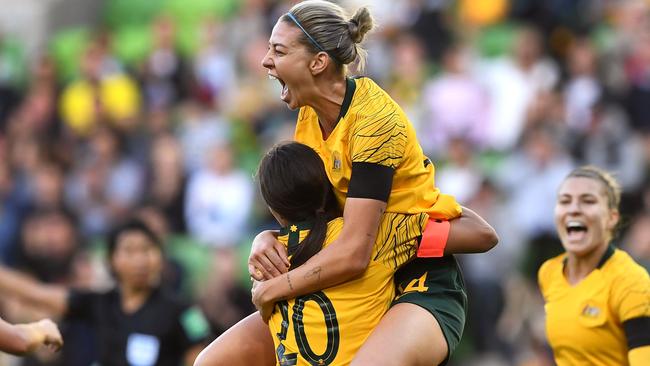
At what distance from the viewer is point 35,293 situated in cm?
627

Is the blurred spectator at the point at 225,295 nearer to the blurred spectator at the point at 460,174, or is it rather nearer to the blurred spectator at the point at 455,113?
the blurred spectator at the point at 460,174

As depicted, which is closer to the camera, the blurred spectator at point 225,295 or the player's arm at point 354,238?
the player's arm at point 354,238

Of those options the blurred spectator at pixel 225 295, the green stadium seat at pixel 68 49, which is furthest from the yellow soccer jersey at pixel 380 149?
the green stadium seat at pixel 68 49

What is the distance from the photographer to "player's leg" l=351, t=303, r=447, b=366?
4.36m

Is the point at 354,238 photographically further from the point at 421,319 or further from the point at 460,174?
the point at 460,174

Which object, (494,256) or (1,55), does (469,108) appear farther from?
(1,55)

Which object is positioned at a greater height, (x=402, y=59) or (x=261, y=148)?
(x=402, y=59)

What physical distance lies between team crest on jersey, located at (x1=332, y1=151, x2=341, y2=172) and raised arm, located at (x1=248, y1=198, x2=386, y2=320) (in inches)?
6.1

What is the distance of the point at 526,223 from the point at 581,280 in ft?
Result: 14.5

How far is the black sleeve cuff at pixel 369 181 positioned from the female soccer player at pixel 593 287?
1267 mm

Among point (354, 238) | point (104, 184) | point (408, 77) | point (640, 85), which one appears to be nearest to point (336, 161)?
point (354, 238)

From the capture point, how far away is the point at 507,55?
1142 centimetres

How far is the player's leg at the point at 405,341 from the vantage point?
4355mm

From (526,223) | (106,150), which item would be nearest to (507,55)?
(526,223)
